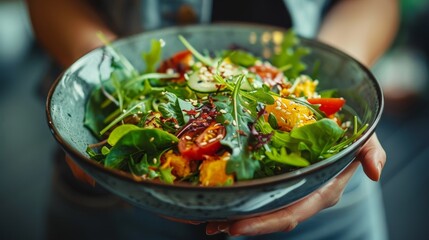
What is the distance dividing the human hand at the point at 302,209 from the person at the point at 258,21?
459 mm

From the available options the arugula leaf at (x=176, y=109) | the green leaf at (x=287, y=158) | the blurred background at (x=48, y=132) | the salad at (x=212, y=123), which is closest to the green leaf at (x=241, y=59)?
the salad at (x=212, y=123)

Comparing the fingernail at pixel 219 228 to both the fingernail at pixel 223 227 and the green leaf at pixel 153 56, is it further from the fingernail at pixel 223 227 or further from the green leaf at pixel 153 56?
the green leaf at pixel 153 56

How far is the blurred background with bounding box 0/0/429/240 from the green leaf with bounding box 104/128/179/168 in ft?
5.56

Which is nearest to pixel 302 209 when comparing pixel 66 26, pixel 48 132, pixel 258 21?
pixel 258 21

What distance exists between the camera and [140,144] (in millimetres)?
873

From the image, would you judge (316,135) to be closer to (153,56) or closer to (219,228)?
(219,228)

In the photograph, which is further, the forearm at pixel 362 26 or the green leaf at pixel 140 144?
the forearm at pixel 362 26

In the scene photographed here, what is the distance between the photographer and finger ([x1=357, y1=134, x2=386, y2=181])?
943 millimetres

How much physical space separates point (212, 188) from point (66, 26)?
0.99m

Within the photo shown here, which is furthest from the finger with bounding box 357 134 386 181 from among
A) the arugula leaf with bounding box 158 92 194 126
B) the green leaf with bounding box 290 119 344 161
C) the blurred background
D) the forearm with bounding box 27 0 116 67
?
the blurred background

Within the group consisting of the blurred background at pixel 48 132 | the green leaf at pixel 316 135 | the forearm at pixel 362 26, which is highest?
the green leaf at pixel 316 135

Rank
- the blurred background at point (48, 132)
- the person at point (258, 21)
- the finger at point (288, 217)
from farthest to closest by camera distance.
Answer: the blurred background at point (48, 132)
the person at point (258, 21)
the finger at point (288, 217)

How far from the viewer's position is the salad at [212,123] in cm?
83

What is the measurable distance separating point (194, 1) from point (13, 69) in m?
2.36
